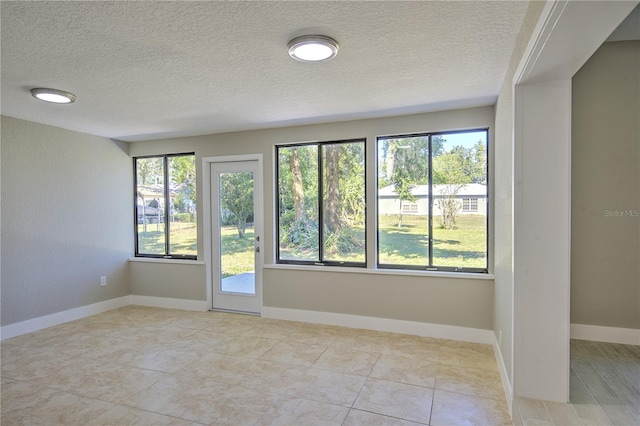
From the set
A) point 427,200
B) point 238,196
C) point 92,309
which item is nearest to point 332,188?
point 427,200

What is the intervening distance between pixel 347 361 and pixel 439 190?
82.8 inches

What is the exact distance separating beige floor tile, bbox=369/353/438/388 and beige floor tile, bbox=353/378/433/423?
9cm

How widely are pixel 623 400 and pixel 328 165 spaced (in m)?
3.40

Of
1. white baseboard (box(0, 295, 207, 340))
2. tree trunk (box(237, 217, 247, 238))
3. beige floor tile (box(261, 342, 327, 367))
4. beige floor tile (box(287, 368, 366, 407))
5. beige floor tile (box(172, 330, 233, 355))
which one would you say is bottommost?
beige floor tile (box(172, 330, 233, 355))

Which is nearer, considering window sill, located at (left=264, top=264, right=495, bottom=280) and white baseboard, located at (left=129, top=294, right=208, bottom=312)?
window sill, located at (left=264, top=264, right=495, bottom=280)

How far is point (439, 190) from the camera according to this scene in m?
3.83

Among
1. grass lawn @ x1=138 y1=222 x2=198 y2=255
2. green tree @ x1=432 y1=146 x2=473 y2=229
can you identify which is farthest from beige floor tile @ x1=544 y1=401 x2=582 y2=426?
grass lawn @ x1=138 y1=222 x2=198 y2=255

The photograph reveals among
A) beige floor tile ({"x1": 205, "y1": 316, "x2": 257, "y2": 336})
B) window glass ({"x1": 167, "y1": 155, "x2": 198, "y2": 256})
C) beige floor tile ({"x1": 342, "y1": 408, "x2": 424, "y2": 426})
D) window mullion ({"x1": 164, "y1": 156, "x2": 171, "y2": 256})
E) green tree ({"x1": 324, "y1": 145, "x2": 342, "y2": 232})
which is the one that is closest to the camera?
beige floor tile ({"x1": 342, "y1": 408, "x2": 424, "y2": 426})

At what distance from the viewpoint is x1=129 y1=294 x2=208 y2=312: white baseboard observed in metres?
4.87

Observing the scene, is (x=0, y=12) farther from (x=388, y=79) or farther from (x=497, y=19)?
(x=497, y=19)

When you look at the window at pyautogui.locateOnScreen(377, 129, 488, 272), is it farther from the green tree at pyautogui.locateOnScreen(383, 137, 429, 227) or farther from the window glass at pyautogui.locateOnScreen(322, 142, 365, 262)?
the window glass at pyautogui.locateOnScreen(322, 142, 365, 262)

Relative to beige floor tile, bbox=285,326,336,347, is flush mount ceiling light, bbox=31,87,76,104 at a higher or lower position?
higher

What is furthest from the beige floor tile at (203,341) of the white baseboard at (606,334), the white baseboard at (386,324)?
the white baseboard at (606,334)

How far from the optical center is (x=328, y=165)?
4.31m
